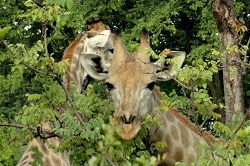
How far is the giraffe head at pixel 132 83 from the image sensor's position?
6480 millimetres

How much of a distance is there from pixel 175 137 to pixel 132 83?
2.39 feet

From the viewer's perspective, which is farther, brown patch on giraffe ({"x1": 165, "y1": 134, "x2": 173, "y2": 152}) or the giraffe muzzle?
brown patch on giraffe ({"x1": 165, "y1": 134, "x2": 173, "y2": 152})

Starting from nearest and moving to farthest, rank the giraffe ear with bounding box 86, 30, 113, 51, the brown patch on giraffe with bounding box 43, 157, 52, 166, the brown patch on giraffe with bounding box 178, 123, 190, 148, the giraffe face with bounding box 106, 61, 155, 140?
the giraffe face with bounding box 106, 61, 155, 140
the brown patch on giraffe with bounding box 178, 123, 190, 148
the brown patch on giraffe with bounding box 43, 157, 52, 166
the giraffe ear with bounding box 86, 30, 113, 51

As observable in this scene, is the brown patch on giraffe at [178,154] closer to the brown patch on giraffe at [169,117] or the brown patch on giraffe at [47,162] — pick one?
the brown patch on giraffe at [169,117]

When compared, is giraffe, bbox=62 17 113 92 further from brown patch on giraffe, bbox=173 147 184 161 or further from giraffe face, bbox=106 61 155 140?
brown patch on giraffe, bbox=173 147 184 161

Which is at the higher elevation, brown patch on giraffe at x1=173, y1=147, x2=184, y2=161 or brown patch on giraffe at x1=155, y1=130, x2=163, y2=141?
brown patch on giraffe at x1=155, y1=130, x2=163, y2=141

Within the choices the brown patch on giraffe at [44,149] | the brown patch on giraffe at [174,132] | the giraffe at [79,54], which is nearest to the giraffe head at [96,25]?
the giraffe at [79,54]

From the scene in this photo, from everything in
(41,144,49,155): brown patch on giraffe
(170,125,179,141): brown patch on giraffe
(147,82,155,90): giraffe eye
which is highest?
(147,82,155,90): giraffe eye

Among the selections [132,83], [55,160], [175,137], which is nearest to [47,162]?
[55,160]

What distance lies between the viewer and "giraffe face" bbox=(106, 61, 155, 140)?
21.2 ft

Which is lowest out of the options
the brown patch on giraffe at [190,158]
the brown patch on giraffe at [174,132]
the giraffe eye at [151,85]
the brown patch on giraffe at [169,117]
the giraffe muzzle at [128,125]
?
the brown patch on giraffe at [190,158]

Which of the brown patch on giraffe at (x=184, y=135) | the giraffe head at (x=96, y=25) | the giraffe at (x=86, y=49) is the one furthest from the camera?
the giraffe head at (x=96, y=25)

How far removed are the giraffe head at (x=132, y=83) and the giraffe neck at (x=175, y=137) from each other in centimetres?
23

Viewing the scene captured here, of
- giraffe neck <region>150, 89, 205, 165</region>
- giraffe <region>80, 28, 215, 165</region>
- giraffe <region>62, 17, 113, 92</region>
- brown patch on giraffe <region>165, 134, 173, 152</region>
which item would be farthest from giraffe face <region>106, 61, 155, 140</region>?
giraffe <region>62, 17, 113, 92</region>
